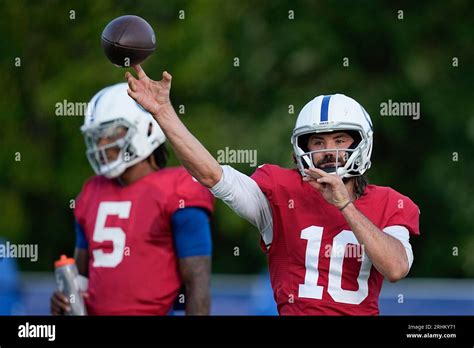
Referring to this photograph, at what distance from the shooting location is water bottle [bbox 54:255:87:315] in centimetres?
557

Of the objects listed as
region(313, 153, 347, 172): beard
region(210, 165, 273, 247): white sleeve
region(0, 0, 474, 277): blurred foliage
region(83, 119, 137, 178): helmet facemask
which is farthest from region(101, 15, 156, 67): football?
region(0, 0, 474, 277): blurred foliage

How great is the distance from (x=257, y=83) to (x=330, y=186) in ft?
25.4

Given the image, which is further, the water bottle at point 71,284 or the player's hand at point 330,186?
the water bottle at point 71,284

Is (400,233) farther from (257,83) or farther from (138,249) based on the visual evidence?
(257,83)

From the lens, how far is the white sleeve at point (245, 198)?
4.32m

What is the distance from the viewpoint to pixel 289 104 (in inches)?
450

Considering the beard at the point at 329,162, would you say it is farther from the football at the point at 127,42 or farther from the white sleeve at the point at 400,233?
the football at the point at 127,42

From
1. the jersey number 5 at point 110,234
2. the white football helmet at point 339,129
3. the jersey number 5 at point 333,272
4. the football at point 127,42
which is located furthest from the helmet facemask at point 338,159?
the jersey number 5 at point 110,234

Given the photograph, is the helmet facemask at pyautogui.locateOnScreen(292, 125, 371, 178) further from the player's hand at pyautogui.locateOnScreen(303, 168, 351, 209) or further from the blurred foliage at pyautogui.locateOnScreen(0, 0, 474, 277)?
the blurred foliage at pyautogui.locateOnScreen(0, 0, 474, 277)

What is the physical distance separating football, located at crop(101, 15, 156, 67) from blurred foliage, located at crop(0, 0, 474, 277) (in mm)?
6474

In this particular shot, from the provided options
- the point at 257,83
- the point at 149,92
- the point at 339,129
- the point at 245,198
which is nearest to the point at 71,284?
the point at 245,198

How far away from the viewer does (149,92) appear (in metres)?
4.27

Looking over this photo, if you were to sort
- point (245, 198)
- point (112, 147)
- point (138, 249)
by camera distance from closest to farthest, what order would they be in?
1. point (245, 198)
2. point (138, 249)
3. point (112, 147)

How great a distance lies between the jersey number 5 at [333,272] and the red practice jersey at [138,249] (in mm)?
1255
